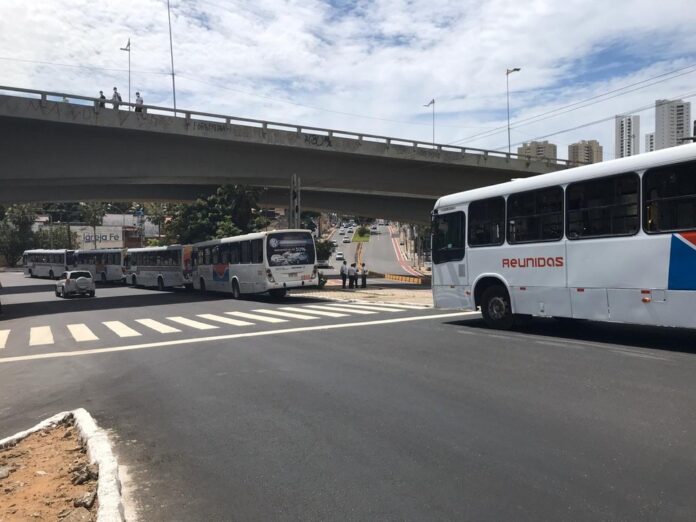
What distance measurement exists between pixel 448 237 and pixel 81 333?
11120 mm

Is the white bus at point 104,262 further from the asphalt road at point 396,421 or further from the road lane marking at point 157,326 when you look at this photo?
the asphalt road at point 396,421

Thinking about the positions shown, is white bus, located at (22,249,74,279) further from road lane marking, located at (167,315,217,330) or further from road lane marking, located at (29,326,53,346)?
road lane marking, located at (167,315,217,330)

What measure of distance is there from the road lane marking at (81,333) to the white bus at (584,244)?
9.83 metres

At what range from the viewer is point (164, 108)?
92.3 ft

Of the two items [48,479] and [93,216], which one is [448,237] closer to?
[48,479]

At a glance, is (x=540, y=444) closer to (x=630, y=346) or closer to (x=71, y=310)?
(x=630, y=346)

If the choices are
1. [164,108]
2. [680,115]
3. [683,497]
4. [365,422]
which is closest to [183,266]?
[164,108]

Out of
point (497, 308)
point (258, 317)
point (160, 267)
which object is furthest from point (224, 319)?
point (160, 267)

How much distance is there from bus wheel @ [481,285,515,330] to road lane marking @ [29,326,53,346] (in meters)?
11.5

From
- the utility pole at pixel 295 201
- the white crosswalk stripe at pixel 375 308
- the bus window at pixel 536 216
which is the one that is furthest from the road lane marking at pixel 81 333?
the utility pole at pixel 295 201

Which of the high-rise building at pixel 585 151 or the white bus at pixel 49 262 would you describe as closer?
the high-rise building at pixel 585 151

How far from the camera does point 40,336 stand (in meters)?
16.0

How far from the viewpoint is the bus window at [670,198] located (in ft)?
29.5

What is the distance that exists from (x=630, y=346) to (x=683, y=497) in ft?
22.3
